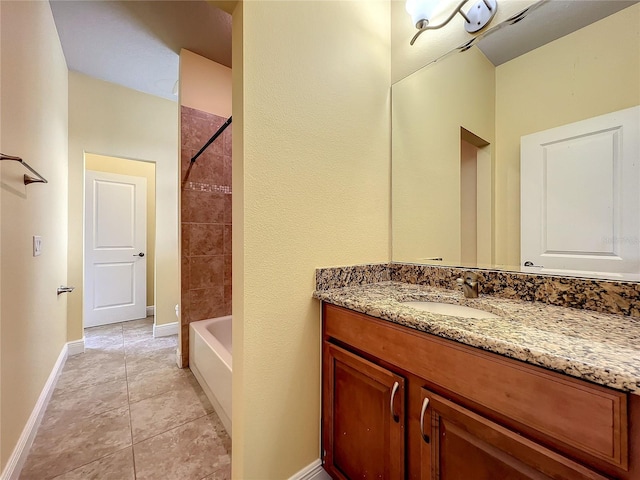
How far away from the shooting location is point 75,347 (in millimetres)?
2570

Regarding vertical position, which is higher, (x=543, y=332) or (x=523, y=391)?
(x=543, y=332)

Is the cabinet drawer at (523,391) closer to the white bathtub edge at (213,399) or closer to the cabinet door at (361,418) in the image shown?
the cabinet door at (361,418)

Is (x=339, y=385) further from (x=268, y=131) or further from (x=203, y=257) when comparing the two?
(x=203, y=257)

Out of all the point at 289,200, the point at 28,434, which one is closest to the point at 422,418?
the point at 289,200

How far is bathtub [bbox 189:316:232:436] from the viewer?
1575mm

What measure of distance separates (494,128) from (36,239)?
2637 millimetres

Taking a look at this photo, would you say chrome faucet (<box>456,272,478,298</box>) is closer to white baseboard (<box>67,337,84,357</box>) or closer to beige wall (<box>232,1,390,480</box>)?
beige wall (<box>232,1,390,480</box>)

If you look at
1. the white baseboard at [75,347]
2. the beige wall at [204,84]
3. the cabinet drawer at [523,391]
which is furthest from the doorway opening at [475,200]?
the white baseboard at [75,347]

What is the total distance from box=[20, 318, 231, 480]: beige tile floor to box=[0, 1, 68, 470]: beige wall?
0.20 m

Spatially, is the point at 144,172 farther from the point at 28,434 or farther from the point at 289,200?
the point at 289,200

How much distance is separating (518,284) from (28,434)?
2.51m

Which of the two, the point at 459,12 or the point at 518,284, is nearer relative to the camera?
the point at 518,284

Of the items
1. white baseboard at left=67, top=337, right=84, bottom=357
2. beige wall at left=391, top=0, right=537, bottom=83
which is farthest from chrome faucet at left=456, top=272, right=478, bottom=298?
white baseboard at left=67, top=337, right=84, bottom=357

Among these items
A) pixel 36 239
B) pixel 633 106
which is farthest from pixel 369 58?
pixel 36 239
